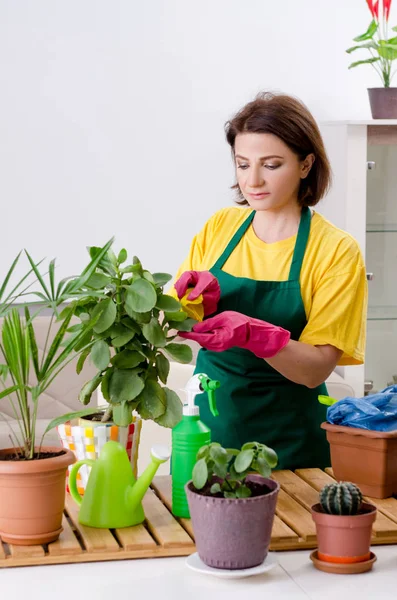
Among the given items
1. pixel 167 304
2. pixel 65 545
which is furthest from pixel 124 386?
pixel 65 545

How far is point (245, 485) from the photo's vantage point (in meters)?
1.28

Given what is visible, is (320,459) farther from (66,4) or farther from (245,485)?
(66,4)

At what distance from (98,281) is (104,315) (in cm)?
6

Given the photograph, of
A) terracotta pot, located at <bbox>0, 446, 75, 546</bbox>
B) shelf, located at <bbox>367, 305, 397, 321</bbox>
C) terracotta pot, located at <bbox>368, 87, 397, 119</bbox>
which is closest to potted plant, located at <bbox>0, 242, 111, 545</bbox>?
terracotta pot, located at <bbox>0, 446, 75, 546</bbox>

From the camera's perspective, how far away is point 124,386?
147 cm

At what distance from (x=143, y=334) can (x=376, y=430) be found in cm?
45

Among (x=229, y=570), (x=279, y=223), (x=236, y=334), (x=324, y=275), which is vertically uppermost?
(x=279, y=223)

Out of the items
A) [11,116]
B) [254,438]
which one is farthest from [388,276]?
[254,438]

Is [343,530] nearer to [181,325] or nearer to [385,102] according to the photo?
[181,325]

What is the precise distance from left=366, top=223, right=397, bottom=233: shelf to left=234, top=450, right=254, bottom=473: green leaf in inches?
101

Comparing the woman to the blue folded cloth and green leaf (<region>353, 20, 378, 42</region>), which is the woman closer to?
the blue folded cloth

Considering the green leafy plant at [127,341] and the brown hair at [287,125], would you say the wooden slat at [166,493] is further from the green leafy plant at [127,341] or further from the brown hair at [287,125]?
the brown hair at [287,125]

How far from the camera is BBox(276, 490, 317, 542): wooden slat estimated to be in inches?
54.8

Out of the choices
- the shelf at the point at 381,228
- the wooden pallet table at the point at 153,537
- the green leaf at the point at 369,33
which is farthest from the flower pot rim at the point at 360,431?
the green leaf at the point at 369,33
